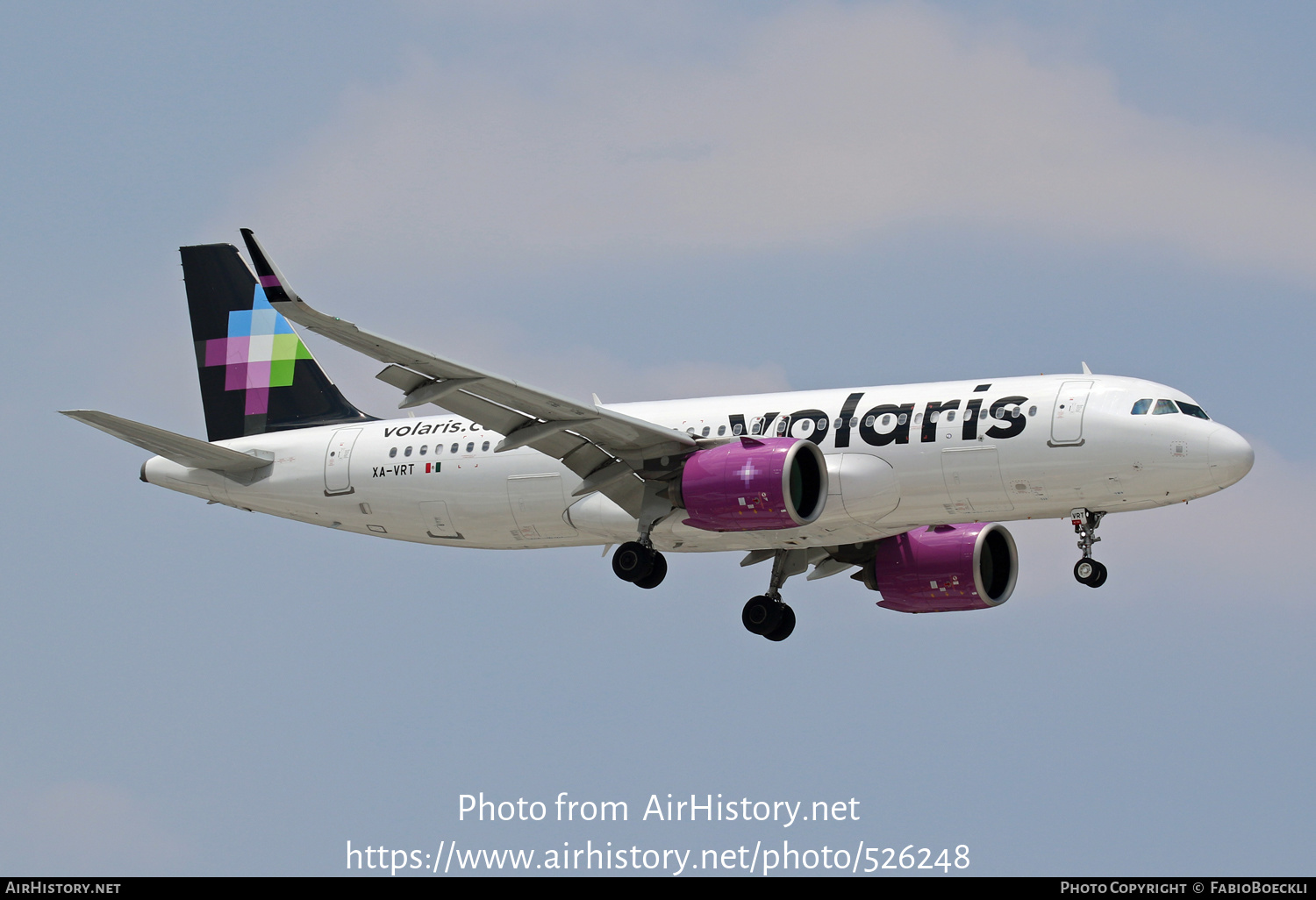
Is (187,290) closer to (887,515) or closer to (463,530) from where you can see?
(463,530)

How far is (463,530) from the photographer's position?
41688 millimetres

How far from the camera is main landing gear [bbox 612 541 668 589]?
3872 centimetres

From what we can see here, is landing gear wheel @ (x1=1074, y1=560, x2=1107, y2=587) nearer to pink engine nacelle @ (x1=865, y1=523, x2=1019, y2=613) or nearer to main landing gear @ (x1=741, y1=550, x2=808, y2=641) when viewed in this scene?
pink engine nacelle @ (x1=865, y1=523, x2=1019, y2=613)

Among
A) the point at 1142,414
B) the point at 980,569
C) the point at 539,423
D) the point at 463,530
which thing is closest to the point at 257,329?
the point at 463,530

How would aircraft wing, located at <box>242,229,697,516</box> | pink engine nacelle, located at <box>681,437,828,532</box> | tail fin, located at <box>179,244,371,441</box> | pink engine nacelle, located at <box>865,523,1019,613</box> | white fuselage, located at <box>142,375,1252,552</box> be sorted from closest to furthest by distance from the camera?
1. aircraft wing, located at <box>242,229,697,516</box>
2. white fuselage, located at <box>142,375,1252,552</box>
3. pink engine nacelle, located at <box>681,437,828,532</box>
4. pink engine nacelle, located at <box>865,523,1019,613</box>
5. tail fin, located at <box>179,244,371,441</box>

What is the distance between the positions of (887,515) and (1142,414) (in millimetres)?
5564

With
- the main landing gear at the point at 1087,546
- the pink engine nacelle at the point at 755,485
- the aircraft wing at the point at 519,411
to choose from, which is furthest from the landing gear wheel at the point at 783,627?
the main landing gear at the point at 1087,546

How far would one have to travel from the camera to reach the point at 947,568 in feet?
140

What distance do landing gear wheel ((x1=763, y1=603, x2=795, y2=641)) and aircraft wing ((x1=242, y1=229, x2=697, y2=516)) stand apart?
5875 millimetres

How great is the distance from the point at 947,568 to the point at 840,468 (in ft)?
21.5

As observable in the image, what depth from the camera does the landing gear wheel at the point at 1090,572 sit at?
36.6m

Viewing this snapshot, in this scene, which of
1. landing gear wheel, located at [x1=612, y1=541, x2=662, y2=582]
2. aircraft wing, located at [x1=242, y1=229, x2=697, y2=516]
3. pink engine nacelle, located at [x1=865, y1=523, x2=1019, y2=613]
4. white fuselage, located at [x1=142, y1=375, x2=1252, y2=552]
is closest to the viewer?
aircraft wing, located at [x1=242, y1=229, x2=697, y2=516]

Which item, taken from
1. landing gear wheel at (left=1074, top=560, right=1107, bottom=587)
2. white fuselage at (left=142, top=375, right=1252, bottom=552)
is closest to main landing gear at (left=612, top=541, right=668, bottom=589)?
white fuselage at (left=142, top=375, right=1252, bottom=552)

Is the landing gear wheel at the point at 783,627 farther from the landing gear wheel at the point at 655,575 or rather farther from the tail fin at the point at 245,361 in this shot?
the tail fin at the point at 245,361
